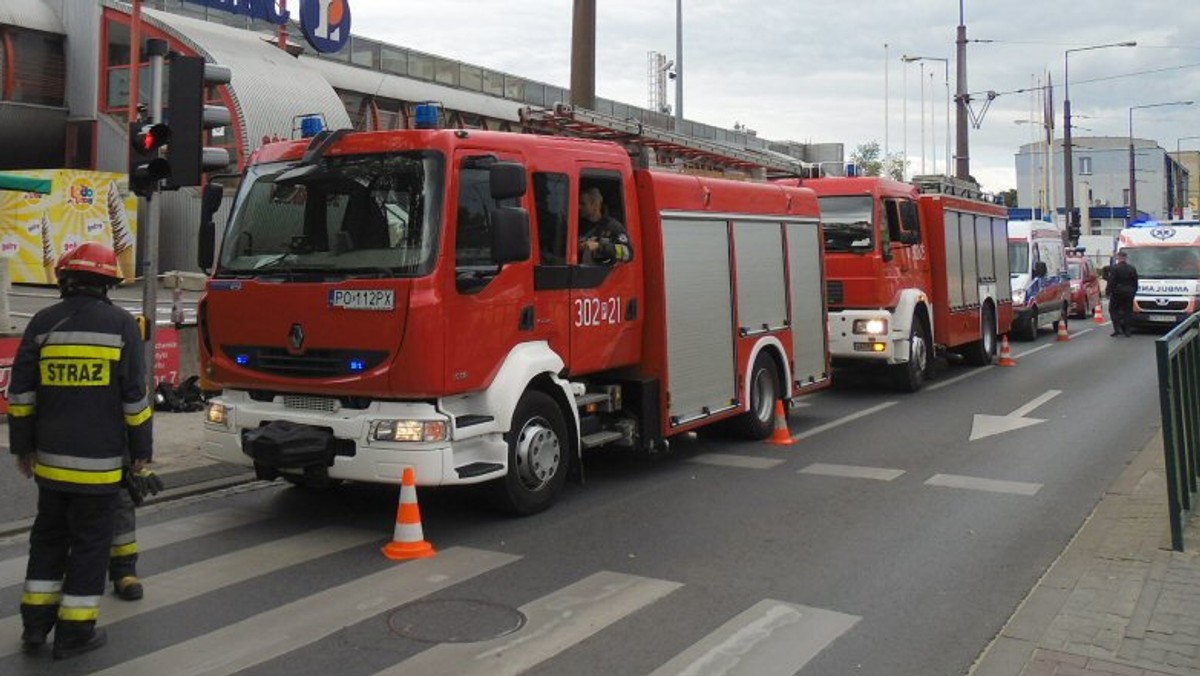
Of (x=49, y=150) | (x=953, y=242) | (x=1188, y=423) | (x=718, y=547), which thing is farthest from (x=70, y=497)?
(x=49, y=150)

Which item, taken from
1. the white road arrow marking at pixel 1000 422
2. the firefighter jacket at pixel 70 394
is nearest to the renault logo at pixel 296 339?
the firefighter jacket at pixel 70 394

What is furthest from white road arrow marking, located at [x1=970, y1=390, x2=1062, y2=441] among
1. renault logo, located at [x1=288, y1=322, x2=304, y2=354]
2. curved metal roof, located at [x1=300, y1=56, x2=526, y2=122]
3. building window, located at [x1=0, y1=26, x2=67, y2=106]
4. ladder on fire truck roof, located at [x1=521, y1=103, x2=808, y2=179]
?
building window, located at [x1=0, y1=26, x2=67, y2=106]

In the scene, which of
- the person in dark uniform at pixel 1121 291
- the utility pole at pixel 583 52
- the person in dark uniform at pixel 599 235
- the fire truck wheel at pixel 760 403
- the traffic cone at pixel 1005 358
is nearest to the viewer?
the person in dark uniform at pixel 599 235

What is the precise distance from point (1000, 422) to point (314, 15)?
71.6 ft

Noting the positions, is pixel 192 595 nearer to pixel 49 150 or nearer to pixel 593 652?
pixel 593 652

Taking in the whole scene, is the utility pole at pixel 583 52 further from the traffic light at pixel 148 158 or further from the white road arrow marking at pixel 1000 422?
the white road arrow marking at pixel 1000 422

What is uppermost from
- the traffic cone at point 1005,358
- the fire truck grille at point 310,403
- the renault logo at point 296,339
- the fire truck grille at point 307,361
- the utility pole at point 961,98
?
the utility pole at point 961,98

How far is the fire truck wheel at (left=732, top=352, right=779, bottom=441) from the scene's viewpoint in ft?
34.5

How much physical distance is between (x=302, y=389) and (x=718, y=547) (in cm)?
292

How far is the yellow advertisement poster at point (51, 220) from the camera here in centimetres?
2469

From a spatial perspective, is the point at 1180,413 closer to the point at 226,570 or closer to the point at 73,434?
the point at 226,570

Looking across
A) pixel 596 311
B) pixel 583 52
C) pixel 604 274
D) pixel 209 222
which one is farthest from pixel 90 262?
pixel 583 52

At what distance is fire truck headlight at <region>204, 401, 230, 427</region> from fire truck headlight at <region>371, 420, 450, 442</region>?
139 cm

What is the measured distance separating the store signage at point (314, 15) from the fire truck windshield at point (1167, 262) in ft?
69.0
